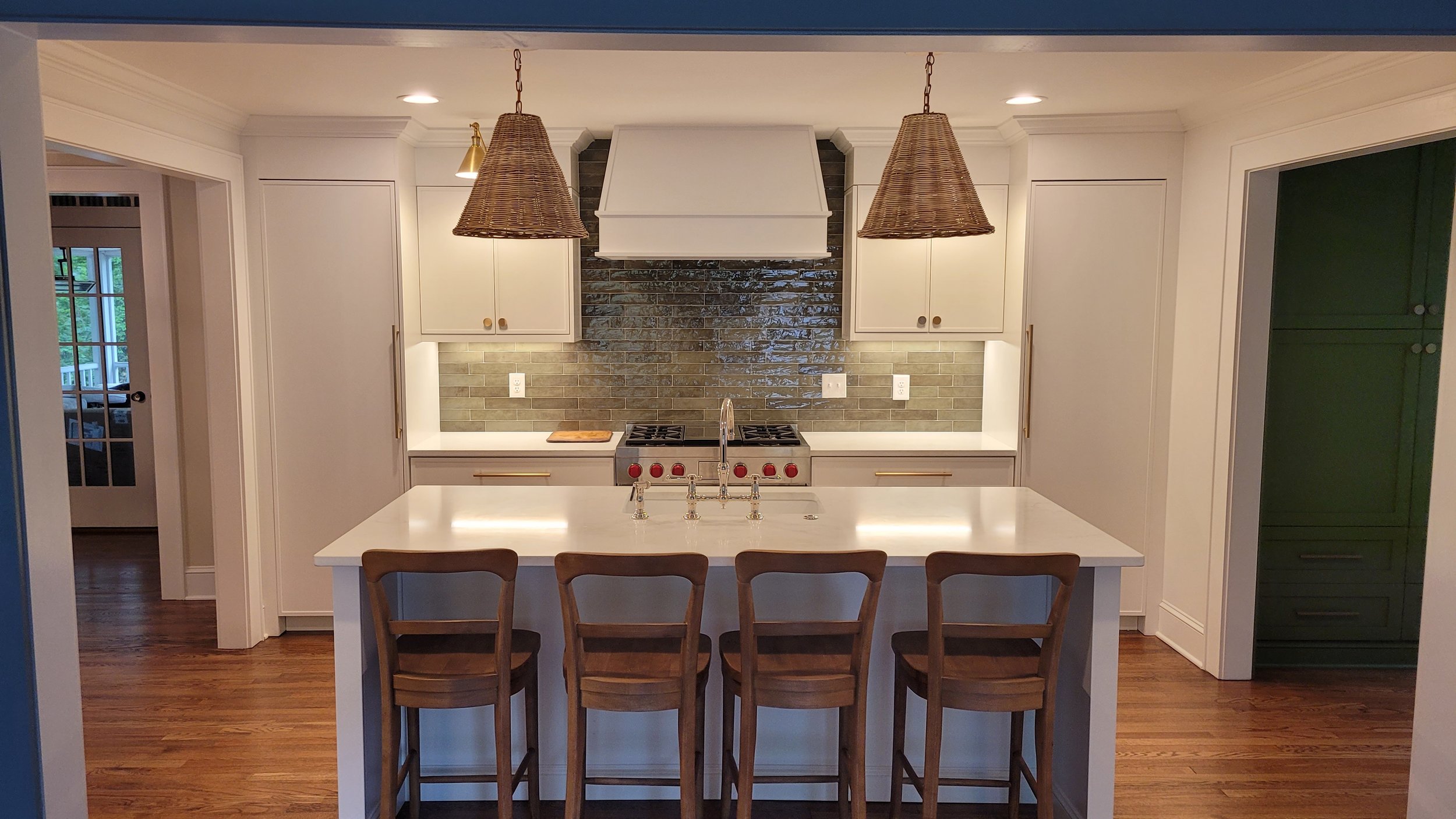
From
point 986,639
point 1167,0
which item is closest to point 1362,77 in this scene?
point 1167,0

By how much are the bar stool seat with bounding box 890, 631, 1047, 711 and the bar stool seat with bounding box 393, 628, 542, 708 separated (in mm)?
996

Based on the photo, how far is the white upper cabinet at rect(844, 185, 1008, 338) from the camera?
14.7 feet

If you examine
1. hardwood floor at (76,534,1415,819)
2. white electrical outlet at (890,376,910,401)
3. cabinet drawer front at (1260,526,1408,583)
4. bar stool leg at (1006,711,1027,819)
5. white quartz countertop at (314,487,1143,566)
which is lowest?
hardwood floor at (76,534,1415,819)

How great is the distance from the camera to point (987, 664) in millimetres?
2436

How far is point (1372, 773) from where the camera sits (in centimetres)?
309

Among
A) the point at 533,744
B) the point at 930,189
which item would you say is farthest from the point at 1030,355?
the point at 533,744

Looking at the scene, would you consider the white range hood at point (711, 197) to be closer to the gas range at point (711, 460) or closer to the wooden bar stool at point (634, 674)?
the gas range at point (711, 460)

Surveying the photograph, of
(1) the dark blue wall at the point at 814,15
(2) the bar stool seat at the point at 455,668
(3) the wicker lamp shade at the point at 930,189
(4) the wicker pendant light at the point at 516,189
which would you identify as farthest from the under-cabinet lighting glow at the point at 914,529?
(1) the dark blue wall at the point at 814,15

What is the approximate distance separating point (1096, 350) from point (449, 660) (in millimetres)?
3143

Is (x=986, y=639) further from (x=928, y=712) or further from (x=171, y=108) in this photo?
(x=171, y=108)

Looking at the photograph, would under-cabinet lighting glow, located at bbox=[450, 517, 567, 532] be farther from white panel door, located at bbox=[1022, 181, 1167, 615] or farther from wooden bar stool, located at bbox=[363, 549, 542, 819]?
white panel door, located at bbox=[1022, 181, 1167, 615]

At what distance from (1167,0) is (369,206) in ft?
11.1

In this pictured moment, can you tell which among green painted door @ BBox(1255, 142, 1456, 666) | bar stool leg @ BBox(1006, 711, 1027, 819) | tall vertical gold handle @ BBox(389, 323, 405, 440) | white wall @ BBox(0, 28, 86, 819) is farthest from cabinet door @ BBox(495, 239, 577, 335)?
green painted door @ BBox(1255, 142, 1456, 666)

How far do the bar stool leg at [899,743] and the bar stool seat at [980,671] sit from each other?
0.05m
